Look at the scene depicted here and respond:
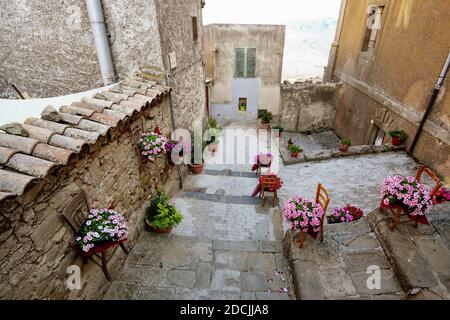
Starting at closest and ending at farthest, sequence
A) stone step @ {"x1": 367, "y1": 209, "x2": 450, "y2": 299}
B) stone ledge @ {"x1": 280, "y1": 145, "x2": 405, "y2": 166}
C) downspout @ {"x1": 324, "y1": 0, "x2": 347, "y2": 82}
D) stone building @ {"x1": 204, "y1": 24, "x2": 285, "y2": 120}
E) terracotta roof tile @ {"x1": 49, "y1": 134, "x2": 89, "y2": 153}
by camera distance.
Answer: terracotta roof tile @ {"x1": 49, "y1": 134, "x2": 89, "y2": 153} < stone step @ {"x1": 367, "y1": 209, "x2": 450, "y2": 299} < stone ledge @ {"x1": 280, "y1": 145, "x2": 405, "y2": 166} < downspout @ {"x1": 324, "y1": 0, "x2": 347, "y2": 82} < stone building @ {"x1": 204, "y1": 24, "x2": 285, "y2": 120}

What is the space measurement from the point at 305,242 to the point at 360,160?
5425 millimetres

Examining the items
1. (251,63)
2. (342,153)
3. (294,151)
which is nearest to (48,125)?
(294,151)

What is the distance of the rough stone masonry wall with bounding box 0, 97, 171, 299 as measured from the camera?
245cm

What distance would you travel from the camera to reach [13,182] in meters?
2.26

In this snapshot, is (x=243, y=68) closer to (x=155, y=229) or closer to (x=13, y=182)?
(x=155, y=229)

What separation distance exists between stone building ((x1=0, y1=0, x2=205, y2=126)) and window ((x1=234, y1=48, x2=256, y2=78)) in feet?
28.7

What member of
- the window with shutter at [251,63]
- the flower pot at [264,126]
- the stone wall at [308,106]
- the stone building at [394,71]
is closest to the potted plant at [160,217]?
the stone building at [394,71]

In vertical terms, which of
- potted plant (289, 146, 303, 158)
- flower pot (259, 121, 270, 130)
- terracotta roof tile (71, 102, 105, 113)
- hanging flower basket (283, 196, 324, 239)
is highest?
terracotta roof tile (71, 102, 105, 113)

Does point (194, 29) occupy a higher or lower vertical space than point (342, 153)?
higher

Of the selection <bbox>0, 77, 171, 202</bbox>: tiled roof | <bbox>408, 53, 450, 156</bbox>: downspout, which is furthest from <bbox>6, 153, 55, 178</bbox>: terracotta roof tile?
<bbox>408, 53, 450, 156</bbox>: downspout

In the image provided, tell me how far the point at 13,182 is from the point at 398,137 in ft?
33.3

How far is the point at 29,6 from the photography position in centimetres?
544

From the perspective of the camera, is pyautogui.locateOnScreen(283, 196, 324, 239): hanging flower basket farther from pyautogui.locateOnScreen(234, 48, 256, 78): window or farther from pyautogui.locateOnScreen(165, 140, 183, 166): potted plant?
pyautogui.locateOnScreen(234, 48, 256, 78): window
